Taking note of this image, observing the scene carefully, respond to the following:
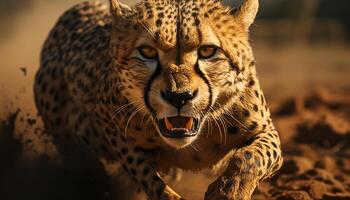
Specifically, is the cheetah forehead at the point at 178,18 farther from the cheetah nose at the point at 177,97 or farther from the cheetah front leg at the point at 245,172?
the cheetah front leg at the point at 245,172

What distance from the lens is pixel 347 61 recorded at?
602 inches

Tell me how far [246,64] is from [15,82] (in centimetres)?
246

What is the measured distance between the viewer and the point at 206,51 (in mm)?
4109

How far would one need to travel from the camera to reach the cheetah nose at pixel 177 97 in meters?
3.81

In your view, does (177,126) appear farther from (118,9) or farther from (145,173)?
(118,9)

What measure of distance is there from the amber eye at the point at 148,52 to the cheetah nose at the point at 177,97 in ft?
1.00

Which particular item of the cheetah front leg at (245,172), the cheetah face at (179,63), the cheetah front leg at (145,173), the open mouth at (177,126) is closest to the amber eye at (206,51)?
the cheetah face at (179,63)

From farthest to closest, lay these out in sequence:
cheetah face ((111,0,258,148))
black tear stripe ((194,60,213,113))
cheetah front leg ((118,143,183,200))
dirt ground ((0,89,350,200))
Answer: dirt ground ((0,89,350,200)) → cheetah front leg ((118,143,183,200)) → black tear stripe ((194,60,213,113)) → cheetah face ((111,0,258,148))

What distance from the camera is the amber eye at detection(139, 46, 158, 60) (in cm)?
410

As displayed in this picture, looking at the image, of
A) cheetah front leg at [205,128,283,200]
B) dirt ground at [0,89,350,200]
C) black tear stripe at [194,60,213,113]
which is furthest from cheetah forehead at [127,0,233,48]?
dirt ground at [0,89,350,200]

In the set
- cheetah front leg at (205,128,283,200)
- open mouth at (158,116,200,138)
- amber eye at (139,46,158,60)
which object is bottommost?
cheetah front leg at (205,128,283,200)

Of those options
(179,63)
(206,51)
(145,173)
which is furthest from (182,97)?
(145,173)

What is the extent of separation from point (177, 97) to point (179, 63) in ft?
0.76

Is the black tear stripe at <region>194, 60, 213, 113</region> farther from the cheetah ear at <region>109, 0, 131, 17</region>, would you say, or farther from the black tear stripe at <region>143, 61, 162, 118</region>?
the cheetah ear at <region>109, 0, 131, 17</region>
